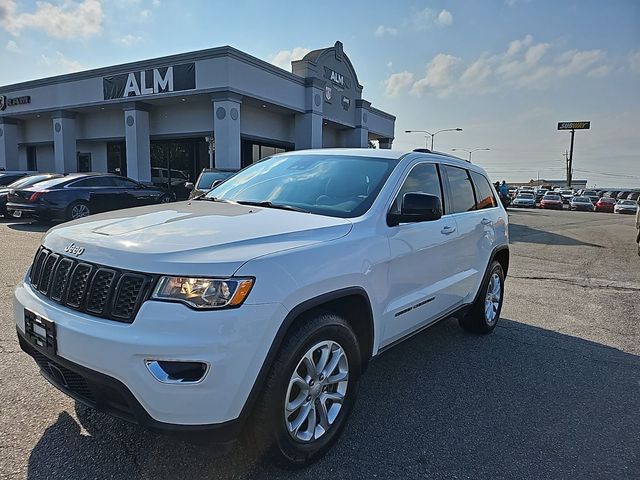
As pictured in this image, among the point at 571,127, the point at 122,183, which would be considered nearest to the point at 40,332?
the point at 122,183

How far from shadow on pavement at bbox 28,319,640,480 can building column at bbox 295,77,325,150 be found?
22350mm

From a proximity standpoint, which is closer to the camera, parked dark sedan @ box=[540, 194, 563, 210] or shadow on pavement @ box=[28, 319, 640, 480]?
shadow on pavement @ box=[28, 319, 640, 480]

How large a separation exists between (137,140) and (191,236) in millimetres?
22410

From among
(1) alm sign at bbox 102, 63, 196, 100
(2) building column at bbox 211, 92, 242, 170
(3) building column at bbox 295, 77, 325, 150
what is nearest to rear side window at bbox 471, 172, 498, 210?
(2) building column at bbox 211, 92, 242, 170

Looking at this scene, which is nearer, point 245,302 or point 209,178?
point 245,302

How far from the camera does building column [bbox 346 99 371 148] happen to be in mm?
32000

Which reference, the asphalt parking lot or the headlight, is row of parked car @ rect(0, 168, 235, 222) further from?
the headlight

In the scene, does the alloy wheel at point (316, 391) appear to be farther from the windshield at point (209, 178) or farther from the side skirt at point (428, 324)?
the windshield at point (209, 178)

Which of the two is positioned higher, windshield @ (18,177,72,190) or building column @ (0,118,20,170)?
building column @ (0,118,20,170)

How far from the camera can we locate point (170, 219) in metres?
2.98

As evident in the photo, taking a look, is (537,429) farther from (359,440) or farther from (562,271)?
(562,271)

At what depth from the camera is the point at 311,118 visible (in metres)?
25.7

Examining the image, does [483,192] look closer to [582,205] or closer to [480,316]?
[480,316]

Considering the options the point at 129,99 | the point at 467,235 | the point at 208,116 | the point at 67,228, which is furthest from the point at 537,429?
the point at 129,99
